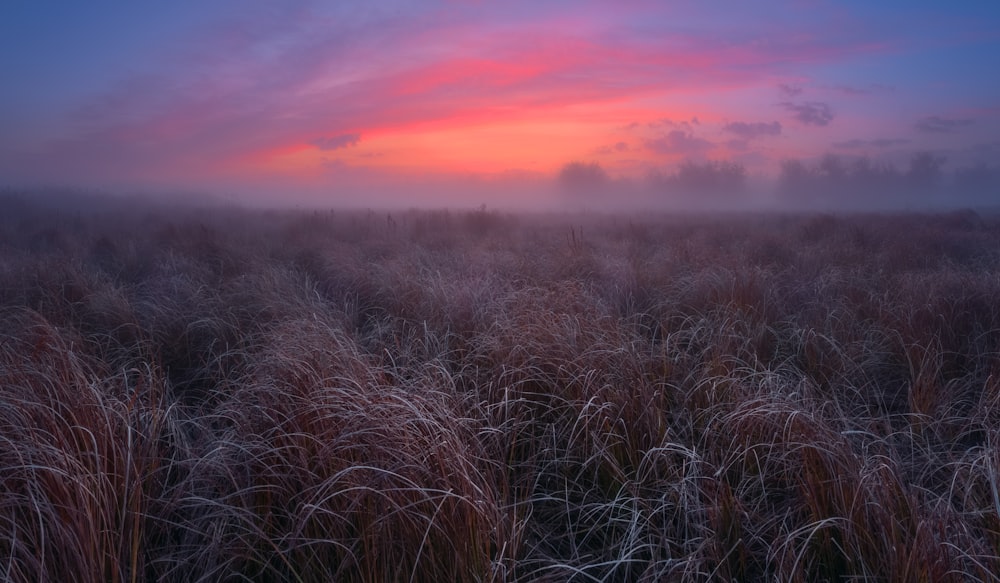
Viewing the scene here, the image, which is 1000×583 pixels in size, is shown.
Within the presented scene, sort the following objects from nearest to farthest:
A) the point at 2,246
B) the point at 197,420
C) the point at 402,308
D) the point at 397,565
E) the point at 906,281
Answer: the point at 397,565, the point at 197,420, the point at 402,308, the point at 906,281, the point at 2,246

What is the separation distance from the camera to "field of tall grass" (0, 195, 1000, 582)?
217 cm

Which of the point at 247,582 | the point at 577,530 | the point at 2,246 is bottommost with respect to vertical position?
the point at 577,530

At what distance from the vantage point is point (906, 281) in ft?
22.8

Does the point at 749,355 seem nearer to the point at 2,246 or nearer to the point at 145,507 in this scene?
the point at 145,507

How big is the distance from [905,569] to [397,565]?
1.82 metres

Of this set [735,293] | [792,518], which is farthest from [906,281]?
[792,518]

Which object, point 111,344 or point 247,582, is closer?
point 247,582

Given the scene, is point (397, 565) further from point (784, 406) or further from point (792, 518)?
point (784, 406)

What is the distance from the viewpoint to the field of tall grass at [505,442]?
217cm

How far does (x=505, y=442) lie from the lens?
323 cm

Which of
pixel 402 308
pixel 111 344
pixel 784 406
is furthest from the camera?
pixel 402 308

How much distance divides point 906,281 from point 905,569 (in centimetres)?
637

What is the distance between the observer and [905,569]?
6.19 feet

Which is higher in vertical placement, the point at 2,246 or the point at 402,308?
the point at 2,246
